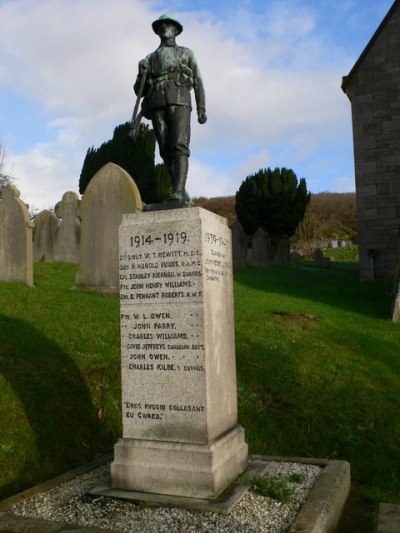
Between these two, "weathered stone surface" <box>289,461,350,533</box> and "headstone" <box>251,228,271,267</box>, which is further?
"headstone" <box>251,228,271,267</box>

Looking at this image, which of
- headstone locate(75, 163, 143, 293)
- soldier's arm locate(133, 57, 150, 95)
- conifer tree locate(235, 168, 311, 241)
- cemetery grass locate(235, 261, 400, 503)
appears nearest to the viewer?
soldier's arm locate(133, 57, 150, 95)

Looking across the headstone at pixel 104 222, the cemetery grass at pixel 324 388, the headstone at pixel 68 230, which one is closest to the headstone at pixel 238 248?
the headstone at pixel 68 230

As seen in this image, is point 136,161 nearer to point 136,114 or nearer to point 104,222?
point 104,222

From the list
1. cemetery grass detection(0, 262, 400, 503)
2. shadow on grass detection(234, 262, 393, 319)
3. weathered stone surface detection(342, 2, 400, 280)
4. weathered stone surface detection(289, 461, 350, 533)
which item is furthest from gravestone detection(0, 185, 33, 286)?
weathered stone surface detection(342, 2, 400, 280)

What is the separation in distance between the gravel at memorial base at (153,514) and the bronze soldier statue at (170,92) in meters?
2.59

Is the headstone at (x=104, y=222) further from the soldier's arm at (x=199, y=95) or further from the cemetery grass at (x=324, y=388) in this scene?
the soldier's arm at (x=199, y=95)

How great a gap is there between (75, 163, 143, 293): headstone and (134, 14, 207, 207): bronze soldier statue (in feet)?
18.2

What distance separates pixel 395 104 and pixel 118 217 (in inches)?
493

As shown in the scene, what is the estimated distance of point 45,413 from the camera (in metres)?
5.77

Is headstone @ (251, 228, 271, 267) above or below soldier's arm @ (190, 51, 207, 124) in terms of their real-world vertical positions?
below

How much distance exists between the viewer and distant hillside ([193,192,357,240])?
146ft

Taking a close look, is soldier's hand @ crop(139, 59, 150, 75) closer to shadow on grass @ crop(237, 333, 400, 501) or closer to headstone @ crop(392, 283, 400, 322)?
shadow on grass @ crop(237, 333, 400, 501)

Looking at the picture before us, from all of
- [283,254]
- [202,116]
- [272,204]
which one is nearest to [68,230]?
[283,254]

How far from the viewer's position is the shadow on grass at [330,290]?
13.1 m
